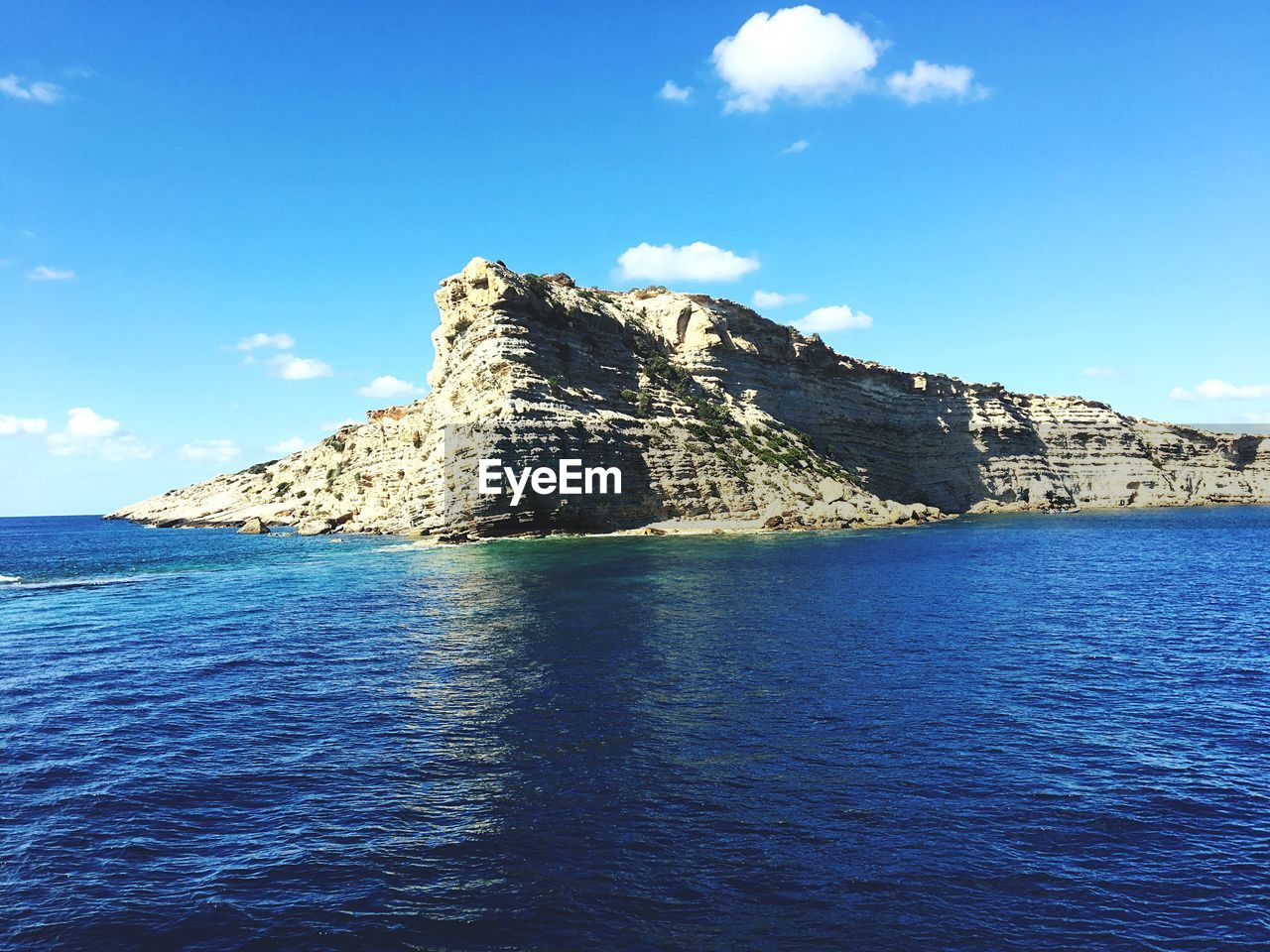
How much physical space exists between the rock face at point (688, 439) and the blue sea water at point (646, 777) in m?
51.1

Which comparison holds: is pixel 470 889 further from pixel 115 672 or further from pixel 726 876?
pixel 115 672

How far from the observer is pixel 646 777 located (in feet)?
60.5

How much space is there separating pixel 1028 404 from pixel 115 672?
15824 cm

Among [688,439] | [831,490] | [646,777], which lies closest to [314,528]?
[688,439]

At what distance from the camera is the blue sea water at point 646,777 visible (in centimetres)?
1287

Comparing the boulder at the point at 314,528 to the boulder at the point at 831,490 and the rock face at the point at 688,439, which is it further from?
the boulder at the point at 831,490

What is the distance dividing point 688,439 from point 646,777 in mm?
85806

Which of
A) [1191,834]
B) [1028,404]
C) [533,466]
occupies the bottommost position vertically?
[1191,834]

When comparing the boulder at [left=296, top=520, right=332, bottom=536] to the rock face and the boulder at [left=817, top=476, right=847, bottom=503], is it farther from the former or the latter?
the boulder at [left=817, top=476, right=847, bottom=503]

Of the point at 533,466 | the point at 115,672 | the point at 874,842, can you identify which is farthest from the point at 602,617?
the point at 533,466

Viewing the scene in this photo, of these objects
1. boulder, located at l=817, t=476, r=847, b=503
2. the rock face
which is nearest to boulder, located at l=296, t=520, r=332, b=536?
the rock face

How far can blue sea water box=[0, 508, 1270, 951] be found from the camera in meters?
12.9

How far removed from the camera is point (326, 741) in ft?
70.1

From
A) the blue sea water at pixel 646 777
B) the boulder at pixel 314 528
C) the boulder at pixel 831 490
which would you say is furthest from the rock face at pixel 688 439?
the blue sea water at pixel 646 777
